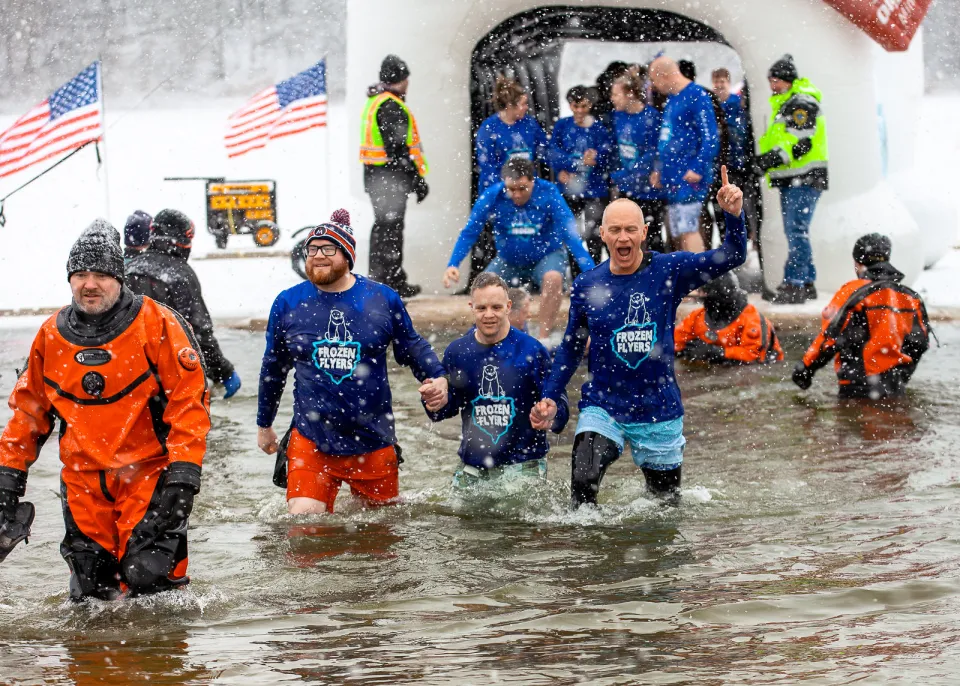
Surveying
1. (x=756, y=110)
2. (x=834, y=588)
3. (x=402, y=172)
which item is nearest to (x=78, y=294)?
(x=834, y=588)

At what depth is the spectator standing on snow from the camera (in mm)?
11305

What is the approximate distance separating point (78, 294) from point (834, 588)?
9.64ft

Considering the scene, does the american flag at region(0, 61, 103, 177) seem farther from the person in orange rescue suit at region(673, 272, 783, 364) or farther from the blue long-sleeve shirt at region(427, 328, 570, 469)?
the blue long-sleeve shirt at region(427, 328, 570, 469)

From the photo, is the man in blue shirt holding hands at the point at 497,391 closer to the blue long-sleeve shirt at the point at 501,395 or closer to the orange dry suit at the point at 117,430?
the blue long-sleeve shirt at the point at 501,395

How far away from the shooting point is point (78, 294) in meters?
4.88

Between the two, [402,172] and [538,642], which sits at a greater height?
[402,172]

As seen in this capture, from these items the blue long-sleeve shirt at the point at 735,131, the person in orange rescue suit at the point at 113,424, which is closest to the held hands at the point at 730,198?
the person in orange rescue suit at the point at 113,424

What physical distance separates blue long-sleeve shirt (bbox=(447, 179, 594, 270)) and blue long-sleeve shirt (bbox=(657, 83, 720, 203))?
2205mm

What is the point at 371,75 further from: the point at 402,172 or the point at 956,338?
the point at 956,338

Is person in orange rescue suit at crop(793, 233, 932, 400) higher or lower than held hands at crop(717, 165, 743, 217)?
lower

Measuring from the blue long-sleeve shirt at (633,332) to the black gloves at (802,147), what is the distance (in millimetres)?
6522

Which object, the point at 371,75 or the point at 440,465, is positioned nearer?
the point at 440,465

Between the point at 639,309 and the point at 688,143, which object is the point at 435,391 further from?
the point at 688,143

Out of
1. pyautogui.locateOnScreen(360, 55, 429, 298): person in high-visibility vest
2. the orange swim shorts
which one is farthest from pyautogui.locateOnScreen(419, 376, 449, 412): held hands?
pyautogui.locateOnScreen(360, 55, 429, 298): person in high-visibility vest
